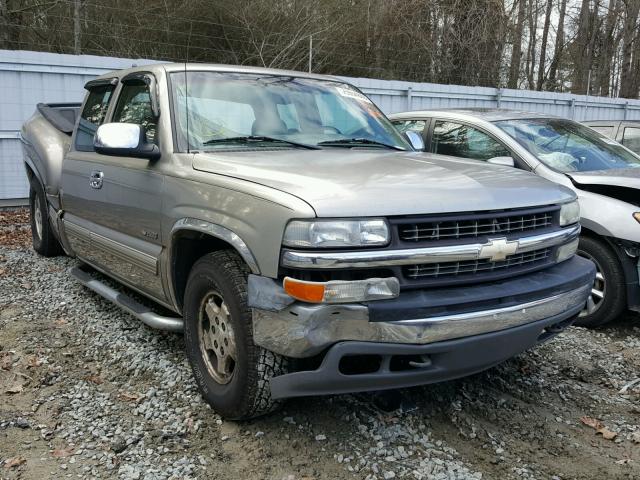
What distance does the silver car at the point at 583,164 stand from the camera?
14.6 ft

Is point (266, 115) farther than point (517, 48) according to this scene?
No

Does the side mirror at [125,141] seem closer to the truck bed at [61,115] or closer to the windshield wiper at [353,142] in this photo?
the windshield wiper at [353,142]

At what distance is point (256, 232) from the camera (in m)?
2.66

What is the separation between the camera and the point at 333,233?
2.49 metres

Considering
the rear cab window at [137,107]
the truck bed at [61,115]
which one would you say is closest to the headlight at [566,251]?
the rear cab window at [137,107]

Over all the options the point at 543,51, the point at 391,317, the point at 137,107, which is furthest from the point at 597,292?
the point at 543,51

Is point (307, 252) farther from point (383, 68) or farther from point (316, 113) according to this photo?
point (383, 68)

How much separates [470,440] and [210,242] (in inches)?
65.9

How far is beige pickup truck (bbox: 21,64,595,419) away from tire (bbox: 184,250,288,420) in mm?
10

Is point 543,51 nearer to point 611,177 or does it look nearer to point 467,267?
point 611,177

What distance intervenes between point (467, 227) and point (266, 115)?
5.19ft

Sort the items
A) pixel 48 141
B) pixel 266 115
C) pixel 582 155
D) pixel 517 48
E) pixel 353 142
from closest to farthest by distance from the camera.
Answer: pixel 266 115
pixel 353 142
pixel 582 155
pixel 48 141
pixel 517 48

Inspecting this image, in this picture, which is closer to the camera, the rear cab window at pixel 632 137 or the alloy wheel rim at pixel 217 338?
the alloy wheel rim at pixel 217 338

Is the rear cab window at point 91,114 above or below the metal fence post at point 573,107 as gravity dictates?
below
